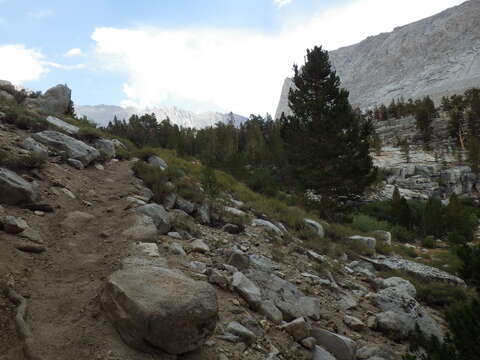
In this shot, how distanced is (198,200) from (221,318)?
480cm

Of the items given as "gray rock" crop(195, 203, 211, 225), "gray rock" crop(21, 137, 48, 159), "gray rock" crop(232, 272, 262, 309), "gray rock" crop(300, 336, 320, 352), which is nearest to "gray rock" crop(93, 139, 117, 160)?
"gray rock" crop(21, 137, 48, 159)

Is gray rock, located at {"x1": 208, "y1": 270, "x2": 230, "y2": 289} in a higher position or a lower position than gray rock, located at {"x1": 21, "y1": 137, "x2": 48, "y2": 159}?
lower

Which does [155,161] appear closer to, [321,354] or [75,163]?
[75,163]

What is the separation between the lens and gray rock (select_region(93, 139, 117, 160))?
34.6ft

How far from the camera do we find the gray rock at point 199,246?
5.63m

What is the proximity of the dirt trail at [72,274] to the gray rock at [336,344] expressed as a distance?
2526 mm

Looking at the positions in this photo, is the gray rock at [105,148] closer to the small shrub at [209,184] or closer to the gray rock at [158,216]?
the small shrub at [209,184]

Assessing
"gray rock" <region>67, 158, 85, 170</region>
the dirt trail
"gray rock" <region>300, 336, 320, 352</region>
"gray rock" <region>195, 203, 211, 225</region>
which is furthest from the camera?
"gray rock" <region>67, 158, 85, 170</region>

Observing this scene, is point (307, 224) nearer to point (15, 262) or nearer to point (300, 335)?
point (300, 335)

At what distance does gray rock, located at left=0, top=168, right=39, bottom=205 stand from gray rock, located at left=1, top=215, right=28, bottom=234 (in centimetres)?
72

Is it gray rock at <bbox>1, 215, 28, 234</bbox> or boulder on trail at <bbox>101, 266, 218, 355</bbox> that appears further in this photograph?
gray rock at <bbox>1, 215, 28, 234</bbox>

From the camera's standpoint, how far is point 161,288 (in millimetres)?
3180

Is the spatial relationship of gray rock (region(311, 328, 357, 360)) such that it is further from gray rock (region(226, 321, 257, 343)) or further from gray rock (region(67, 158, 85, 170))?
gray rock (region(67, 158, 85, 170))

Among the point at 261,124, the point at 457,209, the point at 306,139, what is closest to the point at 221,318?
the point at 306,139
